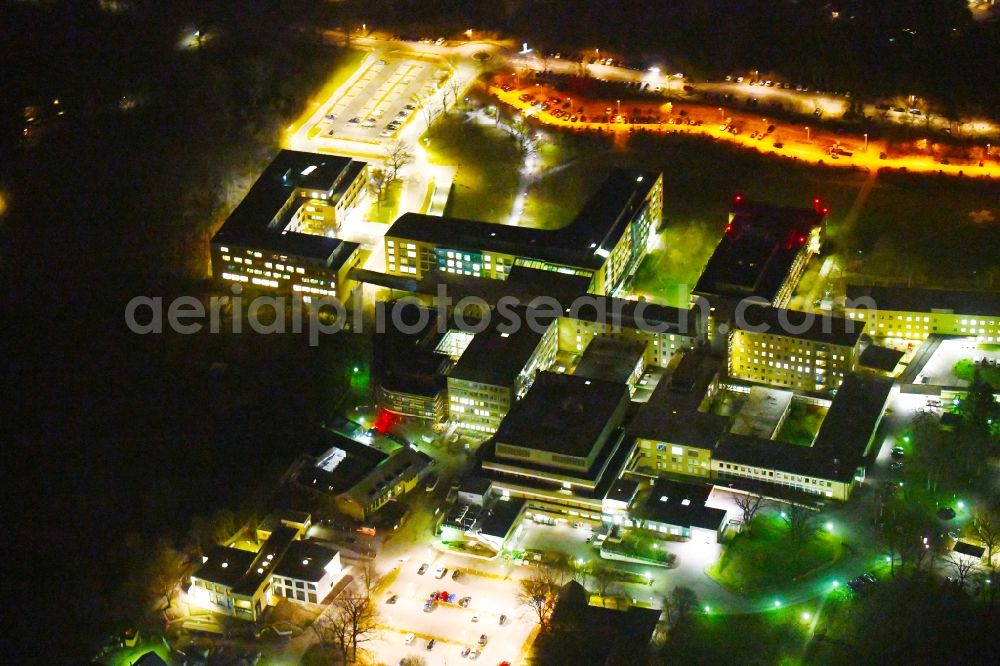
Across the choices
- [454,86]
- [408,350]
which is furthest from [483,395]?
[454,86]

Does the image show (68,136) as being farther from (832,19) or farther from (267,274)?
(832,19)

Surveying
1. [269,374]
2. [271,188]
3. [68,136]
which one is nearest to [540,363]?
[269,374]

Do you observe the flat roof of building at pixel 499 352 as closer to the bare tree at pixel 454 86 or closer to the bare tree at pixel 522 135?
the bare tree at pixel 522 135

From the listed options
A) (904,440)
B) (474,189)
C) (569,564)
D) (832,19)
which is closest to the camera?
(569,564)

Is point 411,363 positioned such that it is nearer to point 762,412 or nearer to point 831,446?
point 762,412

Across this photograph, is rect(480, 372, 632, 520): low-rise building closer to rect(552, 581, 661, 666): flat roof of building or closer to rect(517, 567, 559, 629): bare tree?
rect(517, 567, 559, 629): bare tree

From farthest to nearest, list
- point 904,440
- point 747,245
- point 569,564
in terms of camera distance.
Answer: point 747,245
point 904,440
point 569,564

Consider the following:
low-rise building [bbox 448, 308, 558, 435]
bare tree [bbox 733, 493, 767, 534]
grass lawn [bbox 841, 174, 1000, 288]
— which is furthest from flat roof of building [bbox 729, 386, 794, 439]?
grass lawn [bbox 841, 174, 1000, 288]
